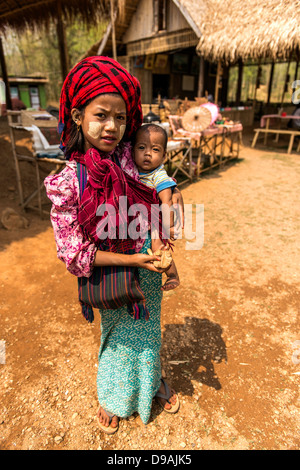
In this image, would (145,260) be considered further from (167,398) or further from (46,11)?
(46,11)

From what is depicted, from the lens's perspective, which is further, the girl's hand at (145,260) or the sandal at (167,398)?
the sandal at (167,398)

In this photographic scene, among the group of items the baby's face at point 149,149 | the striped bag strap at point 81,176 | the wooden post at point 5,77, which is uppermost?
the wooden post at point 5,77

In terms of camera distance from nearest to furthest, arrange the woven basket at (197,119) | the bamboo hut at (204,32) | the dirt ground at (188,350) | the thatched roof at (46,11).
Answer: the dirt ground at (188,350) < the thatched roof at (46,11) < the woven basket at (197,119) < the bamboo hut at (204,32)

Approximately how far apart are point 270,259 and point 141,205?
3148 millimetres

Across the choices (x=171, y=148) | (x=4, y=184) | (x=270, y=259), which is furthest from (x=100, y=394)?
(x=4, y=184)

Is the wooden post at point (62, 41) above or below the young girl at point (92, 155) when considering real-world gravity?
above

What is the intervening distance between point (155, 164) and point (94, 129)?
359 millimetres

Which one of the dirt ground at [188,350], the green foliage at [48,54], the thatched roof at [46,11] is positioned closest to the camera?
the dirt ground at [188,350]

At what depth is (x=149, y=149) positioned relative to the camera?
4.66 ft

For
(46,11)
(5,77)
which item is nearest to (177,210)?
(46,11)

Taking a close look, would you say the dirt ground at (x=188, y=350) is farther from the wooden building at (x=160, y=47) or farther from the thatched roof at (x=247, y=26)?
the wooden building at (x=160, y=47)

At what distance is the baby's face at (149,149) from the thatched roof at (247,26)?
31.3 feet

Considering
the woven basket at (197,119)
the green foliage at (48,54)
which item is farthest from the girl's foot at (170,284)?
the green foliage at (48,54)

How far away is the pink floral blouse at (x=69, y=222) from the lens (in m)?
1.21
